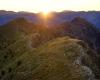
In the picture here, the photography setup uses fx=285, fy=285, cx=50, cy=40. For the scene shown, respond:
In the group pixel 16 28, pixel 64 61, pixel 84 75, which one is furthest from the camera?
pixel 16 28

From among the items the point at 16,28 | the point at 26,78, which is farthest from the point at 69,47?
the point at 16,28

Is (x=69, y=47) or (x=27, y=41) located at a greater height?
(x=69, y=47)

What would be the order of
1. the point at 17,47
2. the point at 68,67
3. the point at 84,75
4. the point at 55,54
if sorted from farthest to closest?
the point at 17,47 < the point at 55,54 < the point at 68,67 < the point at 84,75

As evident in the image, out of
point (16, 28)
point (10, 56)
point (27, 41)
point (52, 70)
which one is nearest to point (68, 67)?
point (52, 70)

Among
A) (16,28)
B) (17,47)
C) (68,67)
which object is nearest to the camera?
(68,67)

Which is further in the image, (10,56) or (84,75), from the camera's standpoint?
(10,56)

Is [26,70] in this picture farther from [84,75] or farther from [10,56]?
[10,56]

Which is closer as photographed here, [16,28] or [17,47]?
[17,47]

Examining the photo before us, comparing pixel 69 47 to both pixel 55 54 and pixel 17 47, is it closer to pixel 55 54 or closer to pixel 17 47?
pixel 55 54

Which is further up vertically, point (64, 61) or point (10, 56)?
point (64, 61)
